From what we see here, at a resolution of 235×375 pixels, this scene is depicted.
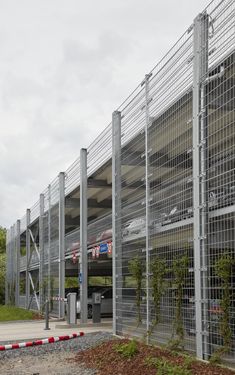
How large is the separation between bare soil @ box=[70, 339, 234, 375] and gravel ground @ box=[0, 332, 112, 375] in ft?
0.92

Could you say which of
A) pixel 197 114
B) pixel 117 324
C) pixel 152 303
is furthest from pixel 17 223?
pixel 197 114

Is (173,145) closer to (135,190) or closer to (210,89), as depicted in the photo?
(210,89)

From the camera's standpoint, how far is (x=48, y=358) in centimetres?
1088

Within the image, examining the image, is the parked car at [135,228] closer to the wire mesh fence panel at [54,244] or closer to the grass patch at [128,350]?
the grass patch at [128,350]

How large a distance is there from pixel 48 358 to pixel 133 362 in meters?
2.29

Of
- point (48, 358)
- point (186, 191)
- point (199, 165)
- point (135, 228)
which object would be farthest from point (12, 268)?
point (199, 165)

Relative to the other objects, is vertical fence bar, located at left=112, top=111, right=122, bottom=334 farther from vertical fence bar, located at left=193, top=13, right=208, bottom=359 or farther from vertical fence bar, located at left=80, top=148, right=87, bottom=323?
vertical fence bar, located at left=193, top=13, right=208, bottom=359

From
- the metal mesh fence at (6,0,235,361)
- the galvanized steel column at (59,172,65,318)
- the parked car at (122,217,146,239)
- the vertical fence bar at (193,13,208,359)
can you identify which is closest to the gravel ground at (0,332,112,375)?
the metal mesh fence at (6,0,235,361)

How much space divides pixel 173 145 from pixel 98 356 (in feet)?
13.4

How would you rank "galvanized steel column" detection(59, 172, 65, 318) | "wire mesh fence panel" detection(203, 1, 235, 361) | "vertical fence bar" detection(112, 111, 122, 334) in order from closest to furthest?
"wire mesh fence panel" detection(203, 1, 235, 361)
"vertical fence bar" detection(112, 111, 122, 334)
"galvanized steel column" detection(59, 172, 65, 318)

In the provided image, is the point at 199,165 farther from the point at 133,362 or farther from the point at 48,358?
the point at 48,358

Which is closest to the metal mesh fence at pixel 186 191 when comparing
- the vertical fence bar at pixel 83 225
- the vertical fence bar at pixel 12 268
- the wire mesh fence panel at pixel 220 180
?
the wire mesh fence panel at pixel 220 180

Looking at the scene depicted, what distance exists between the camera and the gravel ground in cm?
937

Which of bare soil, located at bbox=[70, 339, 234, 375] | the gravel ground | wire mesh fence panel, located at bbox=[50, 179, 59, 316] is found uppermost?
wire mesh fence panel, located at bbox=[50, 179, 59, 316]
